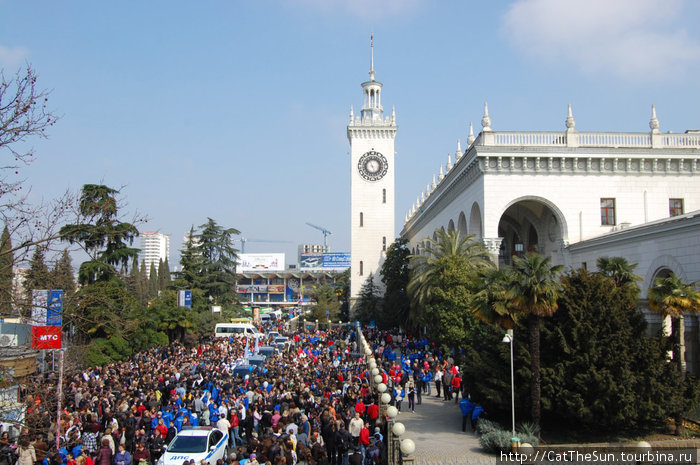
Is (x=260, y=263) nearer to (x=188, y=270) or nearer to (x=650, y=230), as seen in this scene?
(x=188, y=270)

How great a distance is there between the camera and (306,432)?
14328 millimetres

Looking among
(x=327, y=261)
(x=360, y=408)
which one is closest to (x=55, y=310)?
(x=360, y=408)

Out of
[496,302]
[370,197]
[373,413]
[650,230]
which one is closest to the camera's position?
[496,302]

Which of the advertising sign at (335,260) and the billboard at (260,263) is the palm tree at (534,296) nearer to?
the advertising sign at (335,260)

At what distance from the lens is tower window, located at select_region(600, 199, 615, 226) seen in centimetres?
3127

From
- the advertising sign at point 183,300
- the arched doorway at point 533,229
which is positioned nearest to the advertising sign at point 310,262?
the advertising sign at point 183,300

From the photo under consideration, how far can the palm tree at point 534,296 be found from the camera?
1521 centimetres

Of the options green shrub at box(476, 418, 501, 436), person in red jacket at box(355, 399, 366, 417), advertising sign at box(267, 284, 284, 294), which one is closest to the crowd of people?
person in red jacket at box(355, 399, 366, 417)

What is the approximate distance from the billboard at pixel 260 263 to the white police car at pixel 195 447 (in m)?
120

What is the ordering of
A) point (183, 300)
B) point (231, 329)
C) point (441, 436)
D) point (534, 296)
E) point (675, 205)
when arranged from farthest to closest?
1. point (231, 329)
2. point (183, 300)
3. point (675, 205)
4. point (441, 436)
5. point (534, 296)

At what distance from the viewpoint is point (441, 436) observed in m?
17.0

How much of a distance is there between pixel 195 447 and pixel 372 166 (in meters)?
52.4

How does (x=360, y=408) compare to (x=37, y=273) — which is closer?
(x=37, y=273)

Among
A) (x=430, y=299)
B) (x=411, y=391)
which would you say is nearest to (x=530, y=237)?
(x=430, y=299)
